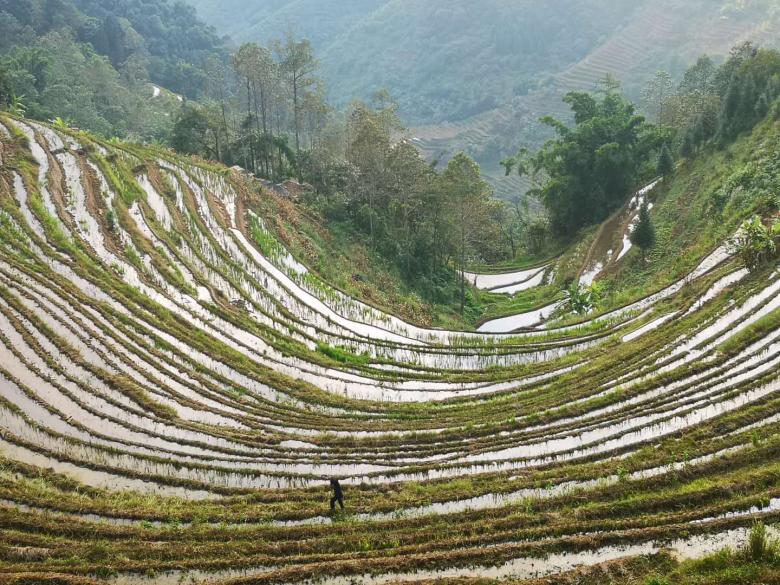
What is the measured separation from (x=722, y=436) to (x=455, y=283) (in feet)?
79.7

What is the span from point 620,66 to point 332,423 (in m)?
135

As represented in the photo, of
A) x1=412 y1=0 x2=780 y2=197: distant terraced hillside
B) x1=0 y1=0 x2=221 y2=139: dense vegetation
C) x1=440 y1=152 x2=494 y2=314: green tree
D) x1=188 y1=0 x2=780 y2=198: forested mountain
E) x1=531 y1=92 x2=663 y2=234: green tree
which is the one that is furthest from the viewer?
x1=188 y1=0 x2=780 y2=198: forested mountain

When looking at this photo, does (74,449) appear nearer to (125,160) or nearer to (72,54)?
(125,160)

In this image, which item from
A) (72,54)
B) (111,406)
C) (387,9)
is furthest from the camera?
(387,9)

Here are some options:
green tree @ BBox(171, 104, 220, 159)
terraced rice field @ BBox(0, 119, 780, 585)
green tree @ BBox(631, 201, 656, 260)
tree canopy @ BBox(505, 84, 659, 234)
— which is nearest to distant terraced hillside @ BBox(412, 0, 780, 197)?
tree canopy @ BBox(505, 84, 659, 234)

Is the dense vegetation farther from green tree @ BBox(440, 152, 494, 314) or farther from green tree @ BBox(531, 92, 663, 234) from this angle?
green tree @ BBox(531, 92, 663, 234)

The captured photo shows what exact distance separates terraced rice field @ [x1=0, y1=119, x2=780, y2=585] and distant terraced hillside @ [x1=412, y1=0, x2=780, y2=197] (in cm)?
8727

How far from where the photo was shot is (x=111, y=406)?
15125 millimetres

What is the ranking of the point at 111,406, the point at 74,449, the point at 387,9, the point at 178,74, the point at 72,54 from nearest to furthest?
1. the point at 74,449
2. the point at 111,406
3. the point at 72,54
4. the point at 178,74
5. the point at 387,9

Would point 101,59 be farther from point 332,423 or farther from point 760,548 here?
point 760,548

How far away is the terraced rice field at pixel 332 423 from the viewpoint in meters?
9.66

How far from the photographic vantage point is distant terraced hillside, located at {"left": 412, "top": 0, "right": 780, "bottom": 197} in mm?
108938

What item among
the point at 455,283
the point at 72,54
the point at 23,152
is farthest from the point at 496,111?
the point at 23,152

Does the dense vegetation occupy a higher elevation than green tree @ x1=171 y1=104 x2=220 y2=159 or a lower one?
higher
